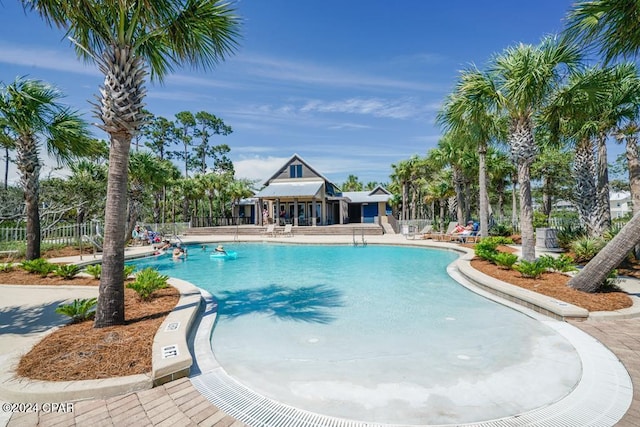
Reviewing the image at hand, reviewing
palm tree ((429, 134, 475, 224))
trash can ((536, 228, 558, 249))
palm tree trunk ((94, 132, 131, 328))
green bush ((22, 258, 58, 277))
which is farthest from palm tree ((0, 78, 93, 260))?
palm tree ((429, 134, 475, 224))

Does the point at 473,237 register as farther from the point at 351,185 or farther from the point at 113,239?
Answer: the point at 351,185

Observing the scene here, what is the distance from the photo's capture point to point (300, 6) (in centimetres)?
962

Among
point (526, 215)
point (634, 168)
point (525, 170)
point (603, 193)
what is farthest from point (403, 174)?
point (526, 215)

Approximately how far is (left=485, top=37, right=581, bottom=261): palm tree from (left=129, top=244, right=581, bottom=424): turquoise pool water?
429cm

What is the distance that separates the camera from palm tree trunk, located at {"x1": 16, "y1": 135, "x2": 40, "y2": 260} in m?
10.2

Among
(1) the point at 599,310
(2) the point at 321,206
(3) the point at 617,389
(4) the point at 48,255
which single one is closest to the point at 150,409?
(3) the point at 617,389

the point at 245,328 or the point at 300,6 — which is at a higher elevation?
the point at 300,6

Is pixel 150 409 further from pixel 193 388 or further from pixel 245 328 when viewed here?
pixel 245 328

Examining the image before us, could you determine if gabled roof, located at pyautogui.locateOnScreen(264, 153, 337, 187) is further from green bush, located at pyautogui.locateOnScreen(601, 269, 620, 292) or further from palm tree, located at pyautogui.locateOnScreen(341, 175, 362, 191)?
palm tree, located at pyautogui.locateOnScreen(341, 175, 362, 191)

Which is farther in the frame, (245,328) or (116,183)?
(245,328)

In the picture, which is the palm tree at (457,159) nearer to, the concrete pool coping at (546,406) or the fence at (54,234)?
the concrete pool coping at (546,406)

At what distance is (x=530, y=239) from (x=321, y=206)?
74.0 feet

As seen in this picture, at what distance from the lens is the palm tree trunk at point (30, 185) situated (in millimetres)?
10180

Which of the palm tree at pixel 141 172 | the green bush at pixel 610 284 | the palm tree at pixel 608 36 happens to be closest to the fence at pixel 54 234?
the palm tree at pixel 141 172
